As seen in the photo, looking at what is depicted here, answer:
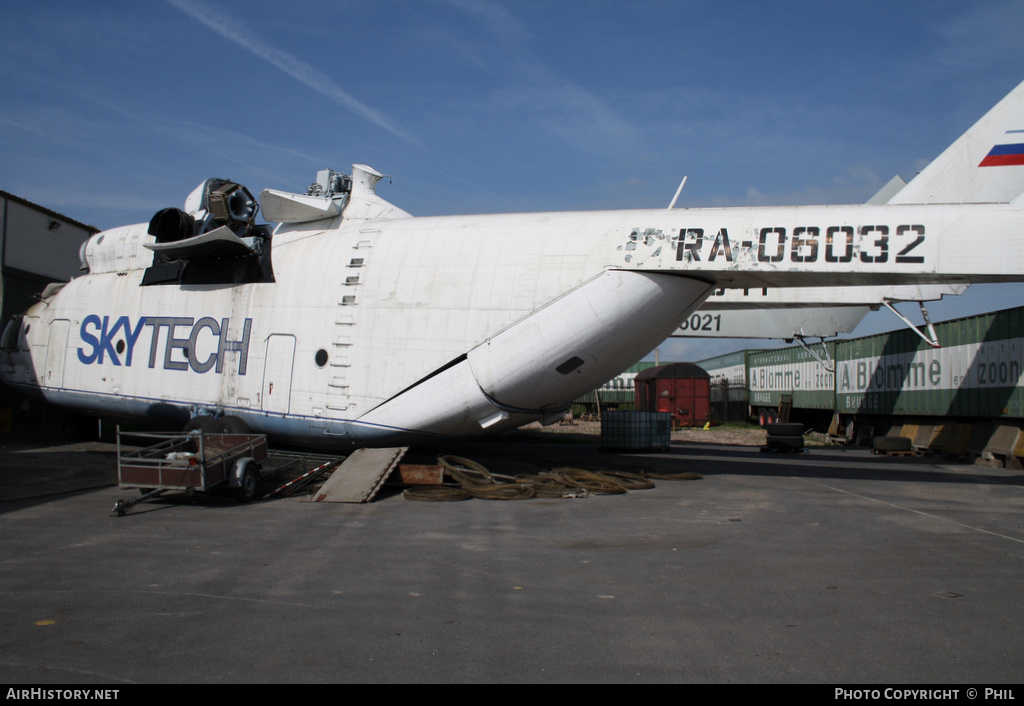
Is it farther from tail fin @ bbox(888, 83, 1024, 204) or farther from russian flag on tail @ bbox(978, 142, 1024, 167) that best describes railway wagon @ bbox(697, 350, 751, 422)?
russian flag on tail @ bbox(978, 142, 1024, 167)

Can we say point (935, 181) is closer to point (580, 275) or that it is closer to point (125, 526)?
point (580, 275)

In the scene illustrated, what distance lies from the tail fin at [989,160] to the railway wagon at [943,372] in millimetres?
5495

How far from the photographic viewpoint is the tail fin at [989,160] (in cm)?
1391

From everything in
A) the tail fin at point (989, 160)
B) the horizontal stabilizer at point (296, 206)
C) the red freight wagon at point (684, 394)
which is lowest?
the red freight wagon at point (684, 394)

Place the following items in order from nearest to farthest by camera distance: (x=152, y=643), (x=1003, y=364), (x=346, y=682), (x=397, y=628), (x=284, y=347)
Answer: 1. (x=346, y=682)
2. (x=152, y=643)
3. (x=397, y=628)
4. (x=284, y=347)
5. (x=1003, y=364)

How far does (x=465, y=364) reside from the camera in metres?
12.7

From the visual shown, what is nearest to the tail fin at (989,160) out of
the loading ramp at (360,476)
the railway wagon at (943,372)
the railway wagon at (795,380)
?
the railway wagon at (943,372)

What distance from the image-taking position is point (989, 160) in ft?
46.1

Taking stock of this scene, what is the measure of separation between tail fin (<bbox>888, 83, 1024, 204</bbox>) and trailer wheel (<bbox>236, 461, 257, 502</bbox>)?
13499 mm

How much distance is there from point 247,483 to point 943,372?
65.5ft

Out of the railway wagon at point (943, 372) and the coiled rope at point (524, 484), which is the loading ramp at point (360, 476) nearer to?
the coiled rope at point (524, 484)
